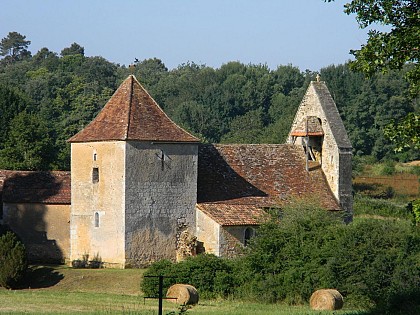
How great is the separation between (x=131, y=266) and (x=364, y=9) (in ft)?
71.7

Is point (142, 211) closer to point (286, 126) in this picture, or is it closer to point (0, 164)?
point (0, 164)

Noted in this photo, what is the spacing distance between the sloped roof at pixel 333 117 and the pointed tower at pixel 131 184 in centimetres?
A: 778

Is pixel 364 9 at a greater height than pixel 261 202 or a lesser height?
greater

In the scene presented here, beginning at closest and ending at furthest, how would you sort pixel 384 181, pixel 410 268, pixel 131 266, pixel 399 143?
1. pixel 399 143
2. pixel 410 268
3. pixel 131 266
4. pixel 384 181

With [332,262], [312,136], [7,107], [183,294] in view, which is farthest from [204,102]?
[183,294]

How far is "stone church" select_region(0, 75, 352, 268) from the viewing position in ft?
144

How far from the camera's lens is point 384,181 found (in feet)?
243

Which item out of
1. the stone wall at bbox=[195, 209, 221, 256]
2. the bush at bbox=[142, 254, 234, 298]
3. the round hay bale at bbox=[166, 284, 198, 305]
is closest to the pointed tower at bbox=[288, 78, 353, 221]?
the stone wall at bbox=[195, 209, 221, 256]

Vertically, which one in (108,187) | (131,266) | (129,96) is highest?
(129,96)

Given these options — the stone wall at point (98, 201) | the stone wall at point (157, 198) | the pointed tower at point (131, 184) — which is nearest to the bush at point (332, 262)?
the stone wall at point (157, 198)

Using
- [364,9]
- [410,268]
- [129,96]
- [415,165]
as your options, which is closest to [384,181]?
[415,165]

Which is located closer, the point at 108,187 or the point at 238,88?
the point at 108,187

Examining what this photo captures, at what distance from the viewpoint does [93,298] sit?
1391 inches

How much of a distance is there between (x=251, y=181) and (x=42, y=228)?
387 inches
